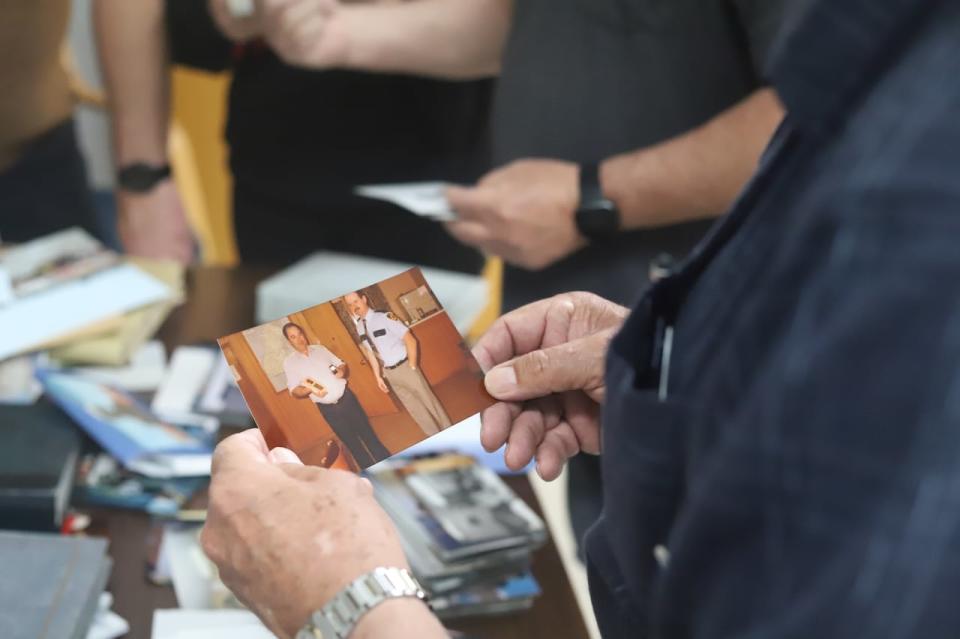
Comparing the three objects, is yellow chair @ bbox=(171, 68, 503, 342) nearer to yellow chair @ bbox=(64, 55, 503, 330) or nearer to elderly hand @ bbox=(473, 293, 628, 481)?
yellow chair @ bbox=(64, 55, 503, 330)

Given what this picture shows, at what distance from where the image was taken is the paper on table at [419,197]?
1.53 metres

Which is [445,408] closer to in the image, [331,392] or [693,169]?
[331,392]

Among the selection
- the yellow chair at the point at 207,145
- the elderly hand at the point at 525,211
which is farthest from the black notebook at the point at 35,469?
the yellow chair at the point at 207,145

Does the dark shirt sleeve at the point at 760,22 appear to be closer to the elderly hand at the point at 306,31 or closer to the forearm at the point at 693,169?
the forearm at the point at 693,169

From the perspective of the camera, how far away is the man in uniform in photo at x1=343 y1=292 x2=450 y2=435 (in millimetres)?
870

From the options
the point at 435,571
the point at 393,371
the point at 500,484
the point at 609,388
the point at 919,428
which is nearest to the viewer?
the point at 919,428

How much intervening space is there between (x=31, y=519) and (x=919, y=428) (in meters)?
0.97

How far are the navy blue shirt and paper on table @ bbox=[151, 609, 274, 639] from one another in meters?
0.55

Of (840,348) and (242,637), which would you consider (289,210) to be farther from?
(840,348)

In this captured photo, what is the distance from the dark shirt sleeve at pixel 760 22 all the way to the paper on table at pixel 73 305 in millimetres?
1020

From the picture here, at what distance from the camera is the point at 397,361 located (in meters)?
0.89

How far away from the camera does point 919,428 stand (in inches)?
15.5

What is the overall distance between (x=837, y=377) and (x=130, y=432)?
1.00 metres

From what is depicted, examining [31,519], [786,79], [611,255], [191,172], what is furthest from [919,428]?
[191,172]
